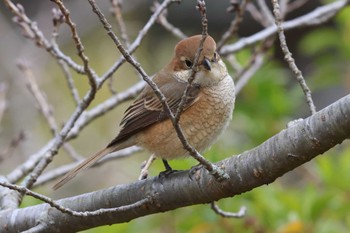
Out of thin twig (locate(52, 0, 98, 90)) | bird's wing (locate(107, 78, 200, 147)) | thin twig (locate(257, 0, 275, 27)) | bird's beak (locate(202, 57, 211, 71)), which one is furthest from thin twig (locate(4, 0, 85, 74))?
thin twig (locate(257, 0, 275, 27))

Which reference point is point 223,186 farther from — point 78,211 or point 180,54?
point 180,54

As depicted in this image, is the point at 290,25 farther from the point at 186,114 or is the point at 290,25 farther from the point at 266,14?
the point at 186,114

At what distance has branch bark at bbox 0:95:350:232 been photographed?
2654mm

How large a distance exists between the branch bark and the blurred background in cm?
100

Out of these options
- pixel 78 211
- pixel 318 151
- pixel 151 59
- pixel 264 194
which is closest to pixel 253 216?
pixel 264 194

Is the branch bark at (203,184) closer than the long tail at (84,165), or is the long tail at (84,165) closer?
the branch bark at (203,184)

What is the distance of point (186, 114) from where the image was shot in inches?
163

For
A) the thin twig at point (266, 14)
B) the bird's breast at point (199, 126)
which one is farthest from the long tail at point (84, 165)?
the thin twig at point (266, 14)

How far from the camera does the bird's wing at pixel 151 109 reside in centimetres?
421

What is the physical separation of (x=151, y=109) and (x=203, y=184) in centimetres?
125

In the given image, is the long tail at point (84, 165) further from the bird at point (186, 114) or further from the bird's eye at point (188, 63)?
the bird's eye at point (188, 63)

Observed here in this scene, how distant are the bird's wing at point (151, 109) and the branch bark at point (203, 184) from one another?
754 millimetres

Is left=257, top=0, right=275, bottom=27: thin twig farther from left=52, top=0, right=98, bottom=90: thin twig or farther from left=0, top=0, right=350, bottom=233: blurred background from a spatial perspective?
left=52, top=0, right=98, bottom=90: thin twig

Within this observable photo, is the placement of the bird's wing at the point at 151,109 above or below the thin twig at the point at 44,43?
below
